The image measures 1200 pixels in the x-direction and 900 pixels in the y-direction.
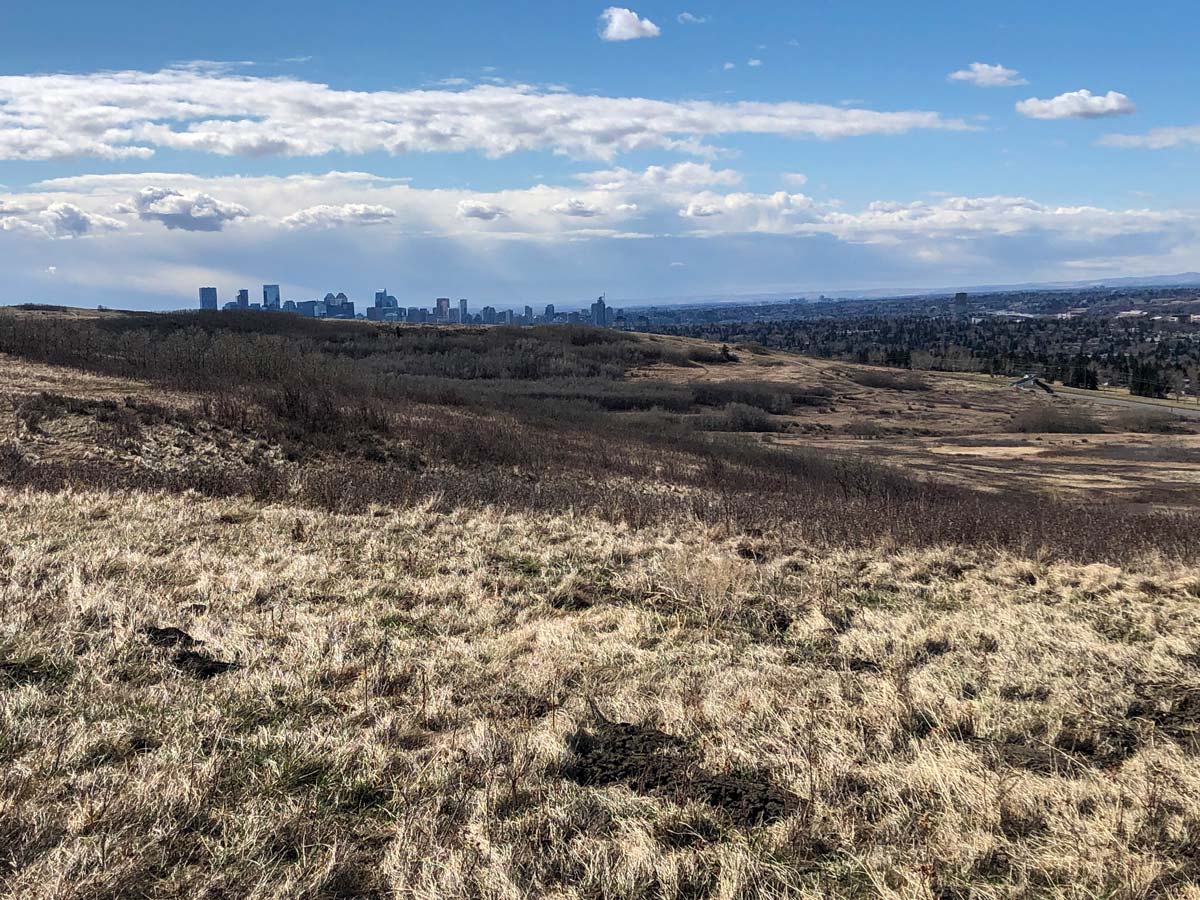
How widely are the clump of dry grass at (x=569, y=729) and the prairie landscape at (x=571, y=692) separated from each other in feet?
0.07

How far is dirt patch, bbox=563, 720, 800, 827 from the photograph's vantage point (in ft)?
13.7

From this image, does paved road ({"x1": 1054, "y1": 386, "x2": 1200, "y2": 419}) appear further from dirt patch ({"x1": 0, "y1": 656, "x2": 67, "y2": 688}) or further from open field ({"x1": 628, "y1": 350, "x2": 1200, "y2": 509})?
dirt patch ({"x1": 0, "y1": 656, "x2": 67, "y2": 688})

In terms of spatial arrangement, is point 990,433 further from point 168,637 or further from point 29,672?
point 29,672

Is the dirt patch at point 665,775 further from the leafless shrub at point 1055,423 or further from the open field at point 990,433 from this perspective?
the leafless shrub at point 1055,423

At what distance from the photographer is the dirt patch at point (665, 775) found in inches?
165

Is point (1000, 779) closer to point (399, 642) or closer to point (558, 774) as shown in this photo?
point (558, 774)

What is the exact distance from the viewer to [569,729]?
16.1ft

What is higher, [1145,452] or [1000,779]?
[1000,779]

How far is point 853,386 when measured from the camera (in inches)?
2820

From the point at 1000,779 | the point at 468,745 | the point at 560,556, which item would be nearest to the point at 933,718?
the point at 1000,779

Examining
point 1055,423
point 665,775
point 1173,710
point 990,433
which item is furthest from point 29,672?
point 1055,423

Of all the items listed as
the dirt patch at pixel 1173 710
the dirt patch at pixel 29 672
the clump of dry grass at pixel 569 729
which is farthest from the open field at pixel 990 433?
the dirt patch at pixel 29 672

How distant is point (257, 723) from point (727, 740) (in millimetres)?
2706

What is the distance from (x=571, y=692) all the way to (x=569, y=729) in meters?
0.69
